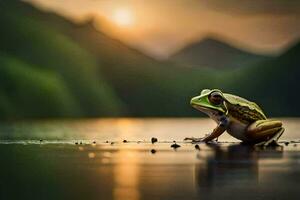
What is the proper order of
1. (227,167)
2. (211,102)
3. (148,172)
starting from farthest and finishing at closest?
(211,102) < (227,167) < (148,172)

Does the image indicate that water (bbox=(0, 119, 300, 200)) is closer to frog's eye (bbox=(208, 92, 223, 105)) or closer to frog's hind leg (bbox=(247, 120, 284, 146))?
frog's hind leg (bbox=(247, 120, 284, 146))

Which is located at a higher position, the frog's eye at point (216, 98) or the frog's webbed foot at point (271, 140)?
the frog's eye at point (216, 98)

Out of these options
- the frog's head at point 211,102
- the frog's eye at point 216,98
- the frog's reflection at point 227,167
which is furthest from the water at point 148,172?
the frog's eye at point 216,98

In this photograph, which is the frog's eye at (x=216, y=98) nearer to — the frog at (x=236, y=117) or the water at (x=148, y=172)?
the frog at (x=236, y=117)

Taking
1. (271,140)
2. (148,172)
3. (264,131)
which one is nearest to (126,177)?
(148,172)

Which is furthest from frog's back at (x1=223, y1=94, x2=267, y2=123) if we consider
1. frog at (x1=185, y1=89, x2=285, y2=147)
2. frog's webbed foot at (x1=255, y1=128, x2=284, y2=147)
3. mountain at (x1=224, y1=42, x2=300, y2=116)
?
mountain at (x1=224, y1=42, x2=300, y2=116)

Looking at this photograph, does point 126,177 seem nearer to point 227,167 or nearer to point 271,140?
point 227,167

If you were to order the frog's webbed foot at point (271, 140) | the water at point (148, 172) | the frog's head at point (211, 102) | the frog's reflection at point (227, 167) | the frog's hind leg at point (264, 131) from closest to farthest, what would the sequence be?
the water at point (148, 172), the frog's reflection at point (227, 167), the frog's hind leg at point (264, 131), the frog's head at point (211, 102), the frog's webbed foot at point (271, 140)
